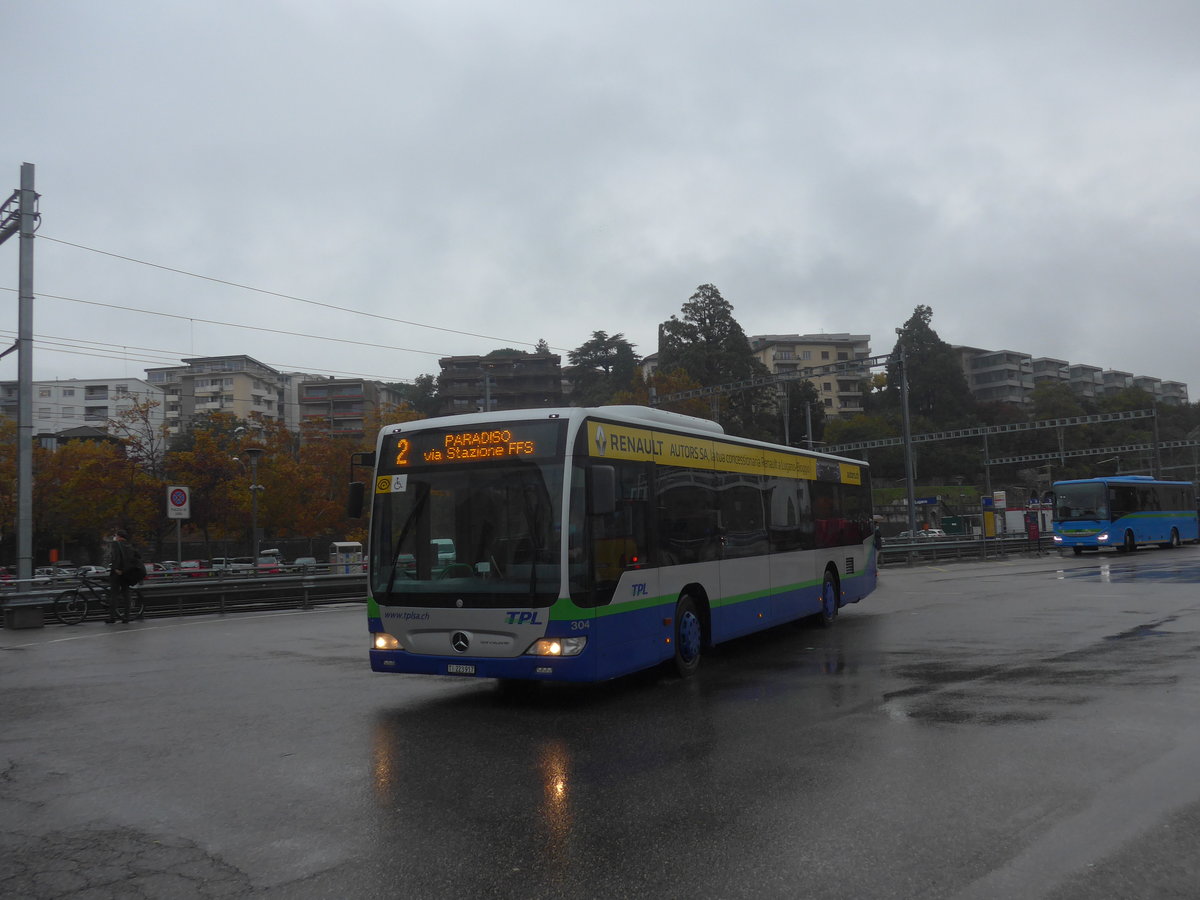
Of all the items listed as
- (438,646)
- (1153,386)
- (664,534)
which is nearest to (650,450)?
(664,534)

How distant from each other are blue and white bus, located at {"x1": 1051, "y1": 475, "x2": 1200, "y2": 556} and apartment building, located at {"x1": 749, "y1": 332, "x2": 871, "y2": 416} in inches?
2835

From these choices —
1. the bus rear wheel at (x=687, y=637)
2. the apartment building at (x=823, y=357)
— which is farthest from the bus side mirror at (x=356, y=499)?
the apartment building at (x=823, y=357)

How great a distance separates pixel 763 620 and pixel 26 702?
27.4 feet

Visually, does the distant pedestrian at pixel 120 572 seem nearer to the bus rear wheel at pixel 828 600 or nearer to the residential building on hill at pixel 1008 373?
the bus rear wheel at pixel 828 600

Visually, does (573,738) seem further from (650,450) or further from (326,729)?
(650,450)

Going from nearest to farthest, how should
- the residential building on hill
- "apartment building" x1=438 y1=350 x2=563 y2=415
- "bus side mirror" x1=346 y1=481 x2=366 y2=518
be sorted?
"bus side mirror" x1=346 y1=481 x2=366 y2=518
"apartment building" x1=438 y1=350 x2=563 y2=415
the residential building on hill

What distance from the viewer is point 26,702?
10172 millimetres

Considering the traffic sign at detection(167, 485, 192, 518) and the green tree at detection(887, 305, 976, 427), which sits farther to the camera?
the green tree at detection(887, 305, 976, 427)

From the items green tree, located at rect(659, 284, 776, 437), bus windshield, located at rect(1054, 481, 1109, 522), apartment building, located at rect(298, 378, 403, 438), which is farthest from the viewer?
apartment building, located at rect(298, 378, 403, 438)

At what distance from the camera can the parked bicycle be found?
66.1ft

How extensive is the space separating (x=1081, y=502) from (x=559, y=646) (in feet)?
123

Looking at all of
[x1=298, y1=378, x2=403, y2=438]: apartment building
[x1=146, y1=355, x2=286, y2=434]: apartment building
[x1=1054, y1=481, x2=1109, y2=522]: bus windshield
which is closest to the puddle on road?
[x1=1054, y1=481, x2=1109, y2=522]: bus windshield

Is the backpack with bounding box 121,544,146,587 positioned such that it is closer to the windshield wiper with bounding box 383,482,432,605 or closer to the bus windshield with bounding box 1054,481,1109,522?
the windshield wiper with bounding box 383,482,432,605

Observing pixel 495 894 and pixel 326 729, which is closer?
pixel 495 894
